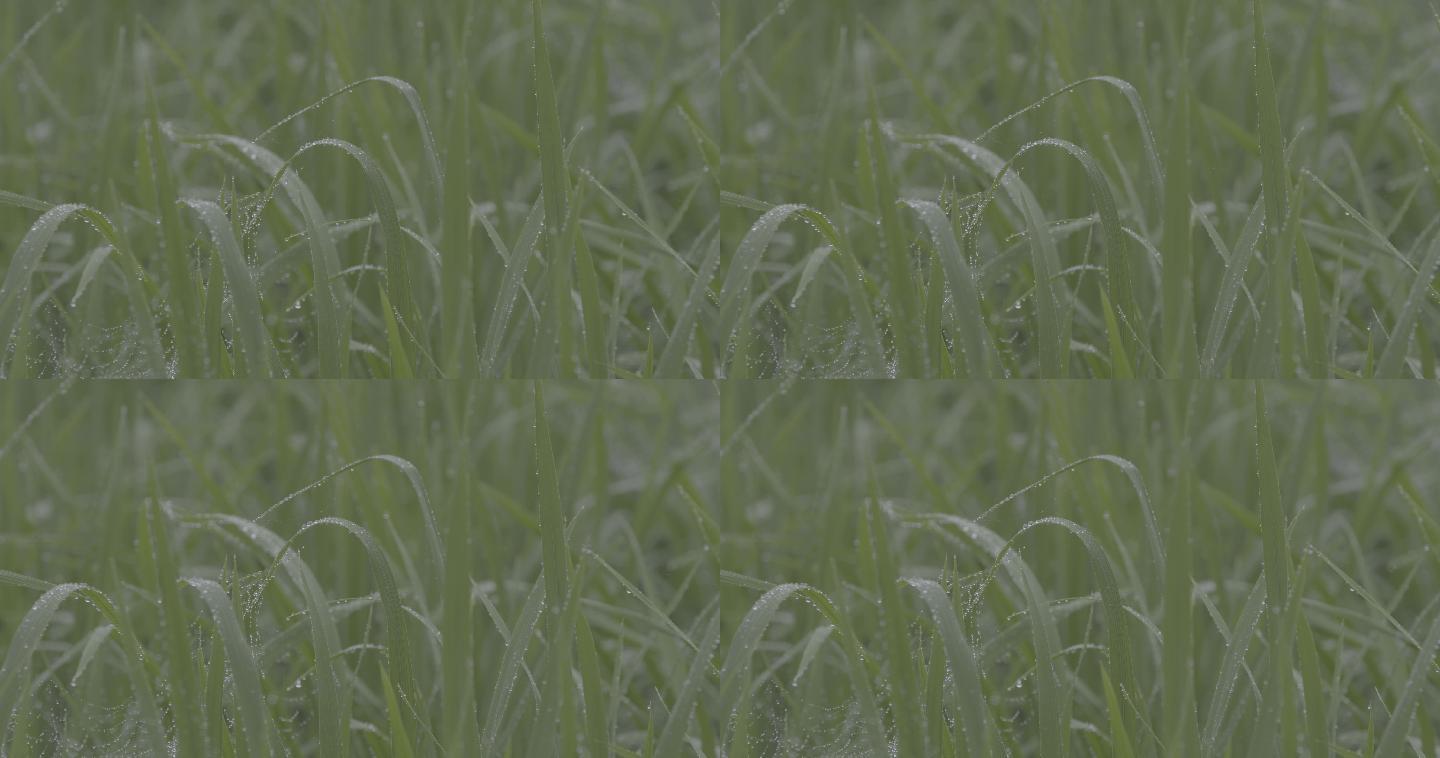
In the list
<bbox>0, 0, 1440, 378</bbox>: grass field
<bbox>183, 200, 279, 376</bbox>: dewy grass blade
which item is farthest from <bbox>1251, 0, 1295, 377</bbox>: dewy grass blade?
<bbox>183, 200, 279, 376</bbox>: dewy grass blade

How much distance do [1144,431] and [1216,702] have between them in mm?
266

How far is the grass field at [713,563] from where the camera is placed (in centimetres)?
142

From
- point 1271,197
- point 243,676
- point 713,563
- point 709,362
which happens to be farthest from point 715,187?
point 243,676

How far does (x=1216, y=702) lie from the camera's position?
54.2 inches

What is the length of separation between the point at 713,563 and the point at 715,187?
382 millimetres

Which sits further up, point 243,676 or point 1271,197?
point 1271,197

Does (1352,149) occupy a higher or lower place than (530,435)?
higher

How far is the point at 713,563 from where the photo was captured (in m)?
1.50

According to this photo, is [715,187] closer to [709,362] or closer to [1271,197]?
[709,362]

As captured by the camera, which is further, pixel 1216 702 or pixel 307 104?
pixel 307 104

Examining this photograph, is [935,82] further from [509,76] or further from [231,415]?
[231,415]

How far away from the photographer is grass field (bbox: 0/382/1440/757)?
4.65 feet

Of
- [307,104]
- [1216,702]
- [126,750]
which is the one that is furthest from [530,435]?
[1216,702]

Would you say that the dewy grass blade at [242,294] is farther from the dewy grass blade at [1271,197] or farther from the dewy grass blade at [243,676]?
the dewy grass blade at [1271,197]
